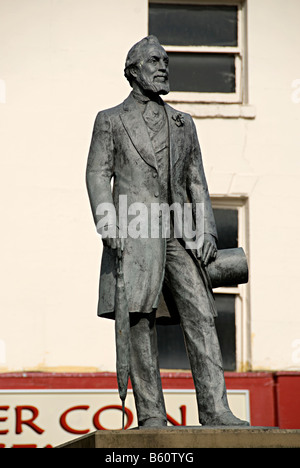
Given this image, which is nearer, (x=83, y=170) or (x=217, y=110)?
(x=83, y=170)

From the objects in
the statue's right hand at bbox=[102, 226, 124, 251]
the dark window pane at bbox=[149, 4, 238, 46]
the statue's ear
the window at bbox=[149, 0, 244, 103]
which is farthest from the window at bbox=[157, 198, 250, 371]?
the statue's right hand at bbox=[102, 226, 124, 251]

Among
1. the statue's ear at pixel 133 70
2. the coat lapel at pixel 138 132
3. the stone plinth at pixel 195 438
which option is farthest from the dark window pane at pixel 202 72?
the stone plinth at pixel 195 438

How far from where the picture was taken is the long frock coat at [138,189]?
8609 millimetres

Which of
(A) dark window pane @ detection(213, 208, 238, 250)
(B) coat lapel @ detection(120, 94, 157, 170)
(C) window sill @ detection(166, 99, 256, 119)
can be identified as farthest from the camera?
(C) window sill @ detection(166, 99, 256, 119)

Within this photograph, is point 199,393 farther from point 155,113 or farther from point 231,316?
point 231,316

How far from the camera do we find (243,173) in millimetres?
15016

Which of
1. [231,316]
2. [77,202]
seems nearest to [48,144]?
[77,202]

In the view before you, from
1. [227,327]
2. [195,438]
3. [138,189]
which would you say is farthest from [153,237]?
[227,327]

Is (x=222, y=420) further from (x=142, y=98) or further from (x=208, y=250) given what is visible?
(x=142, y=98)

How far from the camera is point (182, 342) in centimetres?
1463

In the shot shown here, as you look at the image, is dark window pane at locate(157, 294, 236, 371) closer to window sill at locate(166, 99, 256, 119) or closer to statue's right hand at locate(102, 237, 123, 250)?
window sill at locate(166, 99, 256, 119)

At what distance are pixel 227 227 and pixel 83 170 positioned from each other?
1854 millimetres

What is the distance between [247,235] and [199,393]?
21.1ft

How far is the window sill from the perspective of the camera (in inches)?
596
